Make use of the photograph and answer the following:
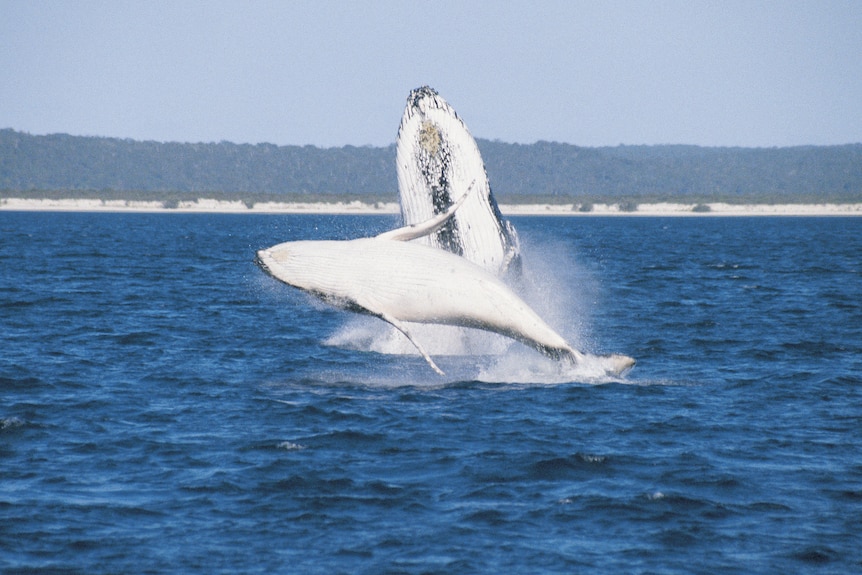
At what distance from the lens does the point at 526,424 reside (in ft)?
47.4

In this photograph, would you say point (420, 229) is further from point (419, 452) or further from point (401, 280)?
point (419, 452)

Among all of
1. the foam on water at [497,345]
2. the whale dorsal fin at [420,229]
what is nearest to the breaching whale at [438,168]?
the foam on water at [497,345]

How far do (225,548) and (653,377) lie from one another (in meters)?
9.64

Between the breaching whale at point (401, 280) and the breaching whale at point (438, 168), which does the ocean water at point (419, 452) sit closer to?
the breaching whale at point (401, 280)

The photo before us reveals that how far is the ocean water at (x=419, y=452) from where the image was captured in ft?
33.2

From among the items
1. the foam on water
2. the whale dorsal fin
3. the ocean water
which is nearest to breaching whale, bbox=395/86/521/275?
the foam on water

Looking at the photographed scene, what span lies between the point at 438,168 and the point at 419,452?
5.56 metres

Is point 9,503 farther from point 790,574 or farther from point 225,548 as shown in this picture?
point 790,574

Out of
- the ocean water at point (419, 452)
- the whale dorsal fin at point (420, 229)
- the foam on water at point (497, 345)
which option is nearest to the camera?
the ocean water at point (419, 452)

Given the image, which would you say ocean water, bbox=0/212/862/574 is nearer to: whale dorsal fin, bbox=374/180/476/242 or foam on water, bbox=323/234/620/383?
foam on water, bbox=323/234/620/383

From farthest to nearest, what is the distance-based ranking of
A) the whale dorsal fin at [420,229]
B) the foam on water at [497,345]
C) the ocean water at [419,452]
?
the foam on water at [497,345] < the whale dorsal fin at [420,229] < the ocean water at [419,452]

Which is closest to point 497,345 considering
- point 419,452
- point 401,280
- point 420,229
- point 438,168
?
point 438,168

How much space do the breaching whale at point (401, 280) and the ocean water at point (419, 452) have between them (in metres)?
1.32

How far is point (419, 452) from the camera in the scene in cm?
1299
